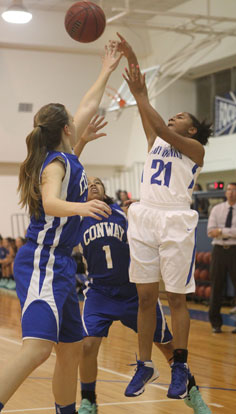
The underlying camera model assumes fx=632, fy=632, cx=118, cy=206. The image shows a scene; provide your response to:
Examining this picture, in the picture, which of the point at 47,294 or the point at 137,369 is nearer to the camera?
the point at 47,294

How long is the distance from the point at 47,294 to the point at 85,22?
2818 millimetres

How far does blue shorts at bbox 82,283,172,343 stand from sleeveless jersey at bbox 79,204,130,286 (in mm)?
96

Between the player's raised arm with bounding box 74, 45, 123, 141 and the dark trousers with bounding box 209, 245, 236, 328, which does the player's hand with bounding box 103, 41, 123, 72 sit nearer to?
the player's raised arm with bounding box 74, 45, 123, 141

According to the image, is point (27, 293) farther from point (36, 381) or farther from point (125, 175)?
point (125, 175)

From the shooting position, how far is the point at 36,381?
576cm

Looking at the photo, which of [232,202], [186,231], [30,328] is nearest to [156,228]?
[186,231]

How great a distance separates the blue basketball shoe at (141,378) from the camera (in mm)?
4062

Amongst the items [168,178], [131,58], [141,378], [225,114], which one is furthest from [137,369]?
[225,114]

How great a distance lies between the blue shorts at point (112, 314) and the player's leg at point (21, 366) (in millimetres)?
1444

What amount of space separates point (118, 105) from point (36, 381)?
33.1 ft

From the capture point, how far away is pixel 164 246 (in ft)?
13.8

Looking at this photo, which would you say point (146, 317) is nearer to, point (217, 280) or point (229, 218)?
point (217, 280)

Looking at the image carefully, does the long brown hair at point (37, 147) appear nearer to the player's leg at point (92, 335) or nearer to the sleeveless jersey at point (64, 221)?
the sleeveless jersey at point (64, 221)

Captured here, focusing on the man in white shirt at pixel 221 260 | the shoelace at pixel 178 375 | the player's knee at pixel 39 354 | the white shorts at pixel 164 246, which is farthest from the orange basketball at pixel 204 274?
the player's knee at pixel 39 354
